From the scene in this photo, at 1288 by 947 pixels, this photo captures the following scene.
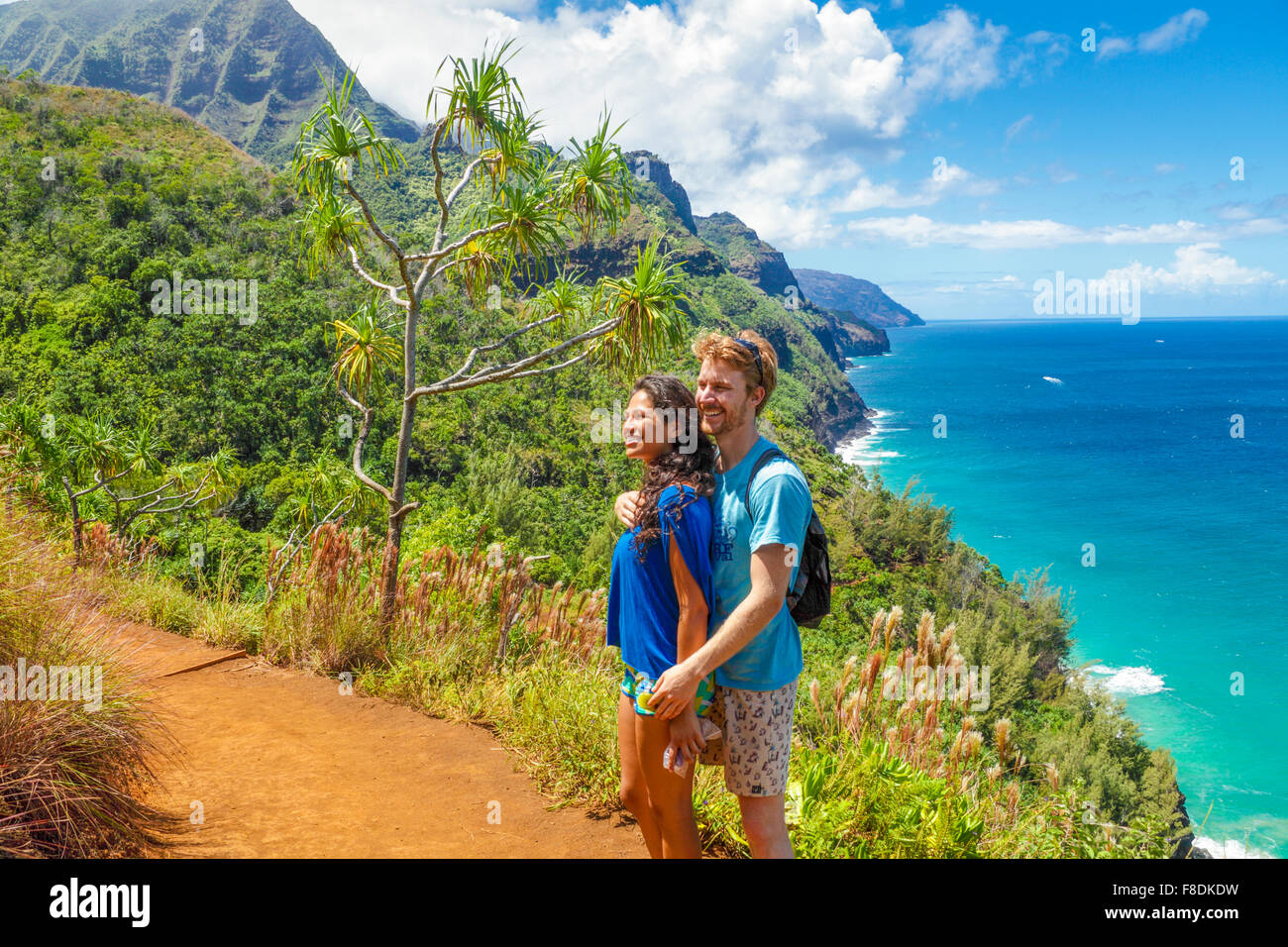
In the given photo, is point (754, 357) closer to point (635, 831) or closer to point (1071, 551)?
point (635, 831)

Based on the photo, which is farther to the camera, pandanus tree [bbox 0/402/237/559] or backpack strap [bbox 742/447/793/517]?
pandanus tree [bbox 0/402/237/559]

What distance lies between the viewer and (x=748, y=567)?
6.23ft

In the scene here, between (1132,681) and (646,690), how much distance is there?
143ft

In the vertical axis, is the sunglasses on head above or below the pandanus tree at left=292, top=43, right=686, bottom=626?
below

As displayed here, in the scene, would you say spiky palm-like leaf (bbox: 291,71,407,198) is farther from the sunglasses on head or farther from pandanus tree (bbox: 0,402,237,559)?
the sunglasses on head

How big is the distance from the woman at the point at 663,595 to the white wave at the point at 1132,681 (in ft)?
131

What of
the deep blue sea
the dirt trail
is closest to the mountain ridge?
the deep blue sea

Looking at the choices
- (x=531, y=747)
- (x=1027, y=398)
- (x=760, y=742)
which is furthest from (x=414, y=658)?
(x=1027, y=398)

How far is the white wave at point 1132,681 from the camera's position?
35.8m

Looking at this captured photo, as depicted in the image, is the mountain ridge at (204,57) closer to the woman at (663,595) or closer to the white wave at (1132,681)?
the white wave at (1132,681)

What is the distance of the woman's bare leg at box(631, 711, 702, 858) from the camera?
193cm

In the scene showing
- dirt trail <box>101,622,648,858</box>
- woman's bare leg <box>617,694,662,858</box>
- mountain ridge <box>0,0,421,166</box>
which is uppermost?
mountain ridge <box>0,0,421,166</box>

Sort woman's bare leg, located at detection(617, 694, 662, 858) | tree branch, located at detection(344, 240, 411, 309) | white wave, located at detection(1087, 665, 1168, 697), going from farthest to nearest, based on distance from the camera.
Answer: white wave, located at detection(1087, 665, 1168, 697)
tree branch, located at detection(344, 240, 411, 309)
woman's bare leg, located at detection(617, 694, 662, 858)

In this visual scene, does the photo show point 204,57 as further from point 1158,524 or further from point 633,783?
point 633,783
